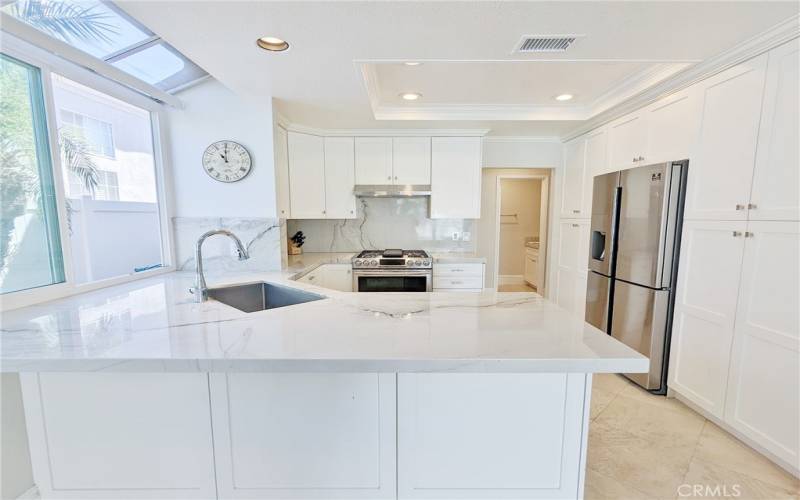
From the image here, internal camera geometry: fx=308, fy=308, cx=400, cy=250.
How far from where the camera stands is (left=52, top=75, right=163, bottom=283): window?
5.77 ft

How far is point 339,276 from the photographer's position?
307cm

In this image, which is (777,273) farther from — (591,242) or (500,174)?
(500,174)

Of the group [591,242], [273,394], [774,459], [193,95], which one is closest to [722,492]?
[774,459]

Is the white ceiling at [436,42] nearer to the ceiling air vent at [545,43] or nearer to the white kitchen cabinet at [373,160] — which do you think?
the ceiling air vent at [545,43]

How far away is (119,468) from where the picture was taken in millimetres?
1175

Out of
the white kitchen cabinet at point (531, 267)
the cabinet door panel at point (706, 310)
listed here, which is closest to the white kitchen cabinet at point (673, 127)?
the cabinet door panel at point (706, 310)

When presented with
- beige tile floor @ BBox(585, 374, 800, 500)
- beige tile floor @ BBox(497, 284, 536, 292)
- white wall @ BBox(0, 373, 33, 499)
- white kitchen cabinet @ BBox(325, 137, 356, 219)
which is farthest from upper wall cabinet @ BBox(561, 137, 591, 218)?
white wall @ BBox(0, 373, 33, 499)

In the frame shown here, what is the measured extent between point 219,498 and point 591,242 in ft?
10.4

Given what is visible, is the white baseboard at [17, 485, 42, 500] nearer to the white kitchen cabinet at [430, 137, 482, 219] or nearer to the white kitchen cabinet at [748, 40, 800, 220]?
the white kitchen cabinet at [430, 137, 482, 219]

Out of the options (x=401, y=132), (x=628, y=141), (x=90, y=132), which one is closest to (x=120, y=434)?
(x=90, y=132)

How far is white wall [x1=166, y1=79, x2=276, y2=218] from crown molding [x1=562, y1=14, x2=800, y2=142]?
9.47 ft

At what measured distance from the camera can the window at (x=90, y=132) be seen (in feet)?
5.68

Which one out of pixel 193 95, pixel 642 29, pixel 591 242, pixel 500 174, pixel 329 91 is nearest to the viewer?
pixel 642 29

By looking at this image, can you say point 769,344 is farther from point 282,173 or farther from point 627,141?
point 282,173
